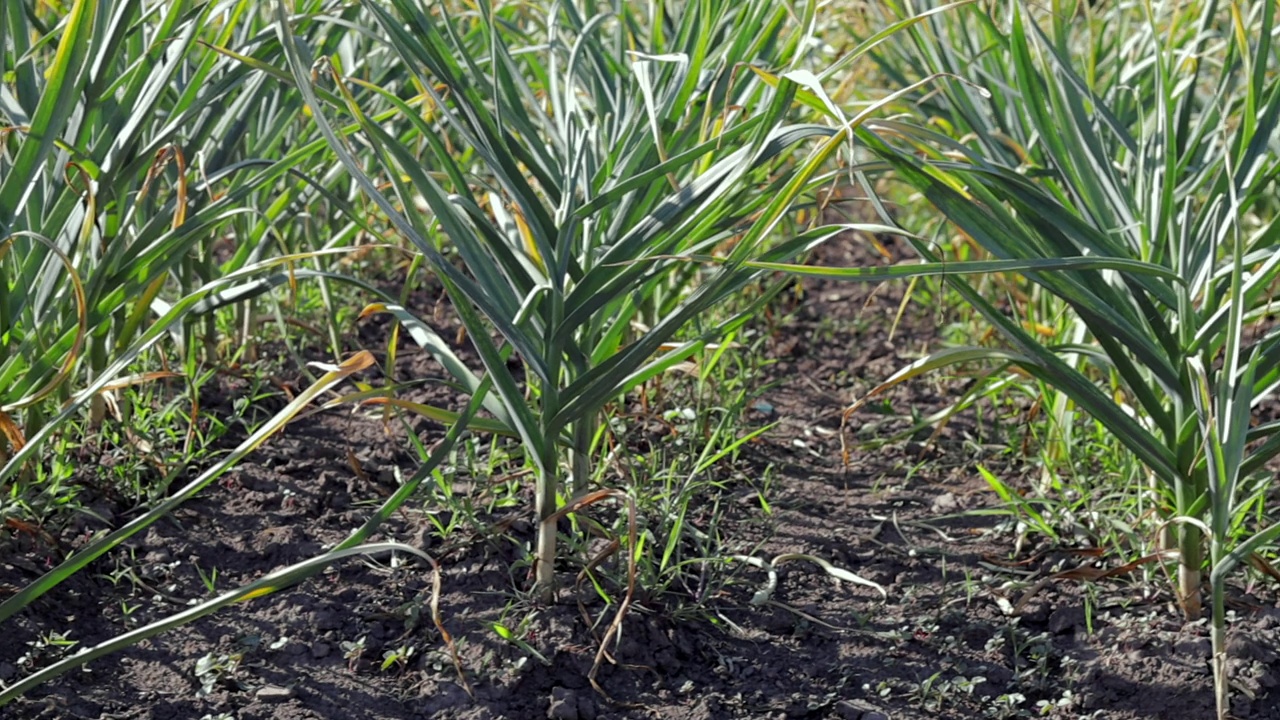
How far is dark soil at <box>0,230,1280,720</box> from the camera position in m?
1.63

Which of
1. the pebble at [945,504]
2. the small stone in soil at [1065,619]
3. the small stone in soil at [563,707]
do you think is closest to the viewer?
the small stone in soil at [563,707]

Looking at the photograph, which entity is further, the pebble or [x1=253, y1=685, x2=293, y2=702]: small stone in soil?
the pebble

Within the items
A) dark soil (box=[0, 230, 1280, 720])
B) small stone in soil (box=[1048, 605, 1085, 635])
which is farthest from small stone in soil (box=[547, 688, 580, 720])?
small stone in soil (box=[1048, 605, 1085, 635])

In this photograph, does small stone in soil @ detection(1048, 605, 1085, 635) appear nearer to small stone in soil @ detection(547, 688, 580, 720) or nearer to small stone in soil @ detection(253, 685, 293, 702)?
small stone in soil @ detection(547, 688, 580, 720)

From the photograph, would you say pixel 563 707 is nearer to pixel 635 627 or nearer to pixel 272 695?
pixel 635 627

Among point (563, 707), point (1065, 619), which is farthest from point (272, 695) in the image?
point (1065, 619)

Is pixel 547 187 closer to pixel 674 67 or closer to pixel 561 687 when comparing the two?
pixel 674 67

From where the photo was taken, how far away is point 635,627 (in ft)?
5.65

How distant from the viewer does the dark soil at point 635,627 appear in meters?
1.63

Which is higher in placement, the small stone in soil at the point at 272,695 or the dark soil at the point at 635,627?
the dark soil at the point at 635,627

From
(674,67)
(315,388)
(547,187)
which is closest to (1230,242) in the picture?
(674,67)

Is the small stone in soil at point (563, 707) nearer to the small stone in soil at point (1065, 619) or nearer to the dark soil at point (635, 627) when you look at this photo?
the dark soil at point (635, 627)

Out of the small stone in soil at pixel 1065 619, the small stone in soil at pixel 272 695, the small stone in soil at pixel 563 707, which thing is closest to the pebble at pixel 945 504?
the small stone in soil at pixel 1065 619

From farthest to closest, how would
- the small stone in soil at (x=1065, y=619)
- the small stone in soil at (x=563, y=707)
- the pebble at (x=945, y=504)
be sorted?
the pebble at (x=945, y=504) → the small stone in soil at (x=1065, y=619) → the small stone in soil at (x=563, y=707)
